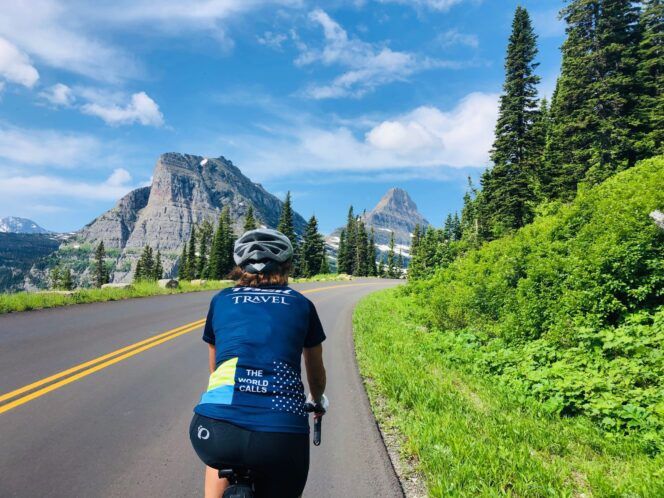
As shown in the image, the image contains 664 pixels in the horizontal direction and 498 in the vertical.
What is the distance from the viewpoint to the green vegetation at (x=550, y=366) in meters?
3.86

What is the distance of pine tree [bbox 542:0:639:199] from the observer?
1006 inches

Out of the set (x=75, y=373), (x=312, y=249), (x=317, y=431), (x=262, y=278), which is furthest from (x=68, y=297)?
(x=312, y=249)

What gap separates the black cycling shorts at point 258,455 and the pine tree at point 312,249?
66645mm

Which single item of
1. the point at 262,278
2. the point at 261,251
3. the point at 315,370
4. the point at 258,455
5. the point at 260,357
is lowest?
the point at 258,455

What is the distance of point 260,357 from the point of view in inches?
78.4

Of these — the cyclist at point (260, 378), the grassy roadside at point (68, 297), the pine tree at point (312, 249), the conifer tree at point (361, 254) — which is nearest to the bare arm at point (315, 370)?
the cyclist at point (260, 378)

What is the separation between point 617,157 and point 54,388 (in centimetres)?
3171

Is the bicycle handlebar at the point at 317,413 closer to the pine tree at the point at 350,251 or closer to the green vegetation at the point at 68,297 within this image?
the green vegetation at the point at 68,297

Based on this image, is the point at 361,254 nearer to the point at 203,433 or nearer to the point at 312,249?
the point at 312,249

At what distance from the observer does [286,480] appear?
1.75 metres

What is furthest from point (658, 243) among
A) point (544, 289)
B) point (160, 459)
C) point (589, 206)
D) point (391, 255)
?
point (391, 255)

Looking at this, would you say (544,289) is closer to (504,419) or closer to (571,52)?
(504,419)

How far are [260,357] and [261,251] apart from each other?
659 millimetres

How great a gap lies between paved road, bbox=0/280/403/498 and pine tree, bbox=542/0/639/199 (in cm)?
2587
